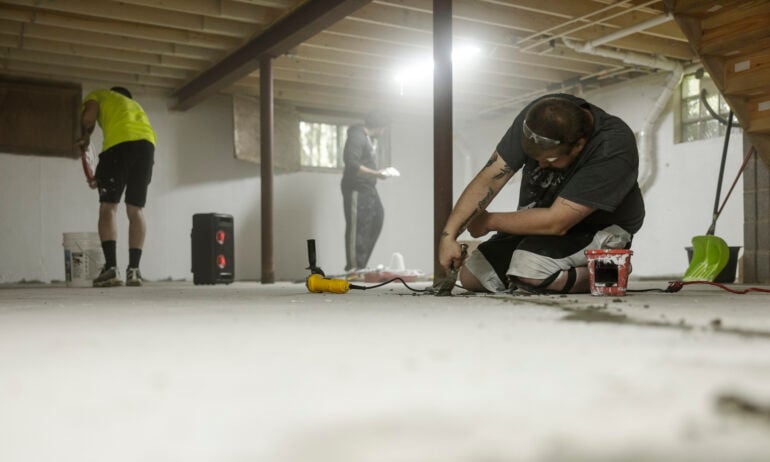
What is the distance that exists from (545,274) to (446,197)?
144 cm

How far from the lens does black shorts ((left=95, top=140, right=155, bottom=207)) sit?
15.7ft

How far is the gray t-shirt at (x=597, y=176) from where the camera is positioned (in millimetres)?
2559

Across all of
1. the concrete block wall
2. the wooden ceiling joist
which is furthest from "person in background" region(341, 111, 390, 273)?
the concrete block wall

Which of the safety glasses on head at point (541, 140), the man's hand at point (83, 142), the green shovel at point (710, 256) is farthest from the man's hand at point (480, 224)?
the man's hand at point (83, 142)

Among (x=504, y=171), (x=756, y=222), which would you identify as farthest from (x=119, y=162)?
(x=756, y=222)

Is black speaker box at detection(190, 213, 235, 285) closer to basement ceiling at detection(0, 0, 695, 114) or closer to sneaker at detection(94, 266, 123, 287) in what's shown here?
sneaker at detection(94, 266, 123, 287)

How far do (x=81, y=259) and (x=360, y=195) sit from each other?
2.88m

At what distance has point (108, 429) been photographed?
722mm

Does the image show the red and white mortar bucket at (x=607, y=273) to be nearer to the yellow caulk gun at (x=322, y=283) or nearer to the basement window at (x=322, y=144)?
the yellow caulk gun at (x=322, y=283)

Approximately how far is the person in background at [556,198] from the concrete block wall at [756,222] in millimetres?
2597

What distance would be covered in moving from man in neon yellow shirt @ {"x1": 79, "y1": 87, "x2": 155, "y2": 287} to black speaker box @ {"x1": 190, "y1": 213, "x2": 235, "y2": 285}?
0.68 meters

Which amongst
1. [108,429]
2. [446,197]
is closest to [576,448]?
[108,429]

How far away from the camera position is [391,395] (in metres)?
0.82

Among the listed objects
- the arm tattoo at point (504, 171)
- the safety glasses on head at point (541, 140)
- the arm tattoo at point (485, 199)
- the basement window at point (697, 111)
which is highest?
Result: the basement window at point (697, 111)
